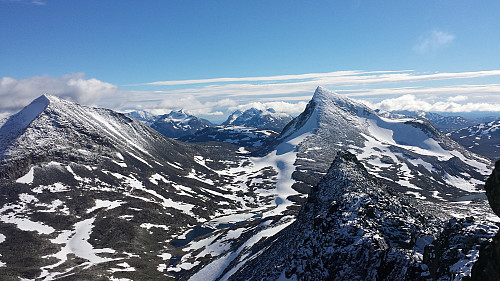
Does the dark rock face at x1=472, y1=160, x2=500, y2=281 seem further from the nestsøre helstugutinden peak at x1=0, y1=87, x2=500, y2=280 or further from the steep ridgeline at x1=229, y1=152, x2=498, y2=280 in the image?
the steep ridgeline at x1=229, y1=152, x2=498, y2=280

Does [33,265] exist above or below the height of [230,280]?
below

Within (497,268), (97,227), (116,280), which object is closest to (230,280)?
(116,280)

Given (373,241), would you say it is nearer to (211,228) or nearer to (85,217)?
(211,228)

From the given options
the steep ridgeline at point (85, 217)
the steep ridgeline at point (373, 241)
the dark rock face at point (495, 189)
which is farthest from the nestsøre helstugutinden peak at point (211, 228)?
the dark rock face at point (495, 189)

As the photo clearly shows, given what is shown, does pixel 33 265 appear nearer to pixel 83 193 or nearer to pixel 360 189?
pixel 83 193

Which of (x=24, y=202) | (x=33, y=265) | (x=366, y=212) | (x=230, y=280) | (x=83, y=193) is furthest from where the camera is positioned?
(x=83, y=193)

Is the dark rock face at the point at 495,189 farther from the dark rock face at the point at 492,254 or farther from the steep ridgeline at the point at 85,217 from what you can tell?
the steep ridgeline at the point at 85,217

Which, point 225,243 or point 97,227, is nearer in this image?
point 225,243
